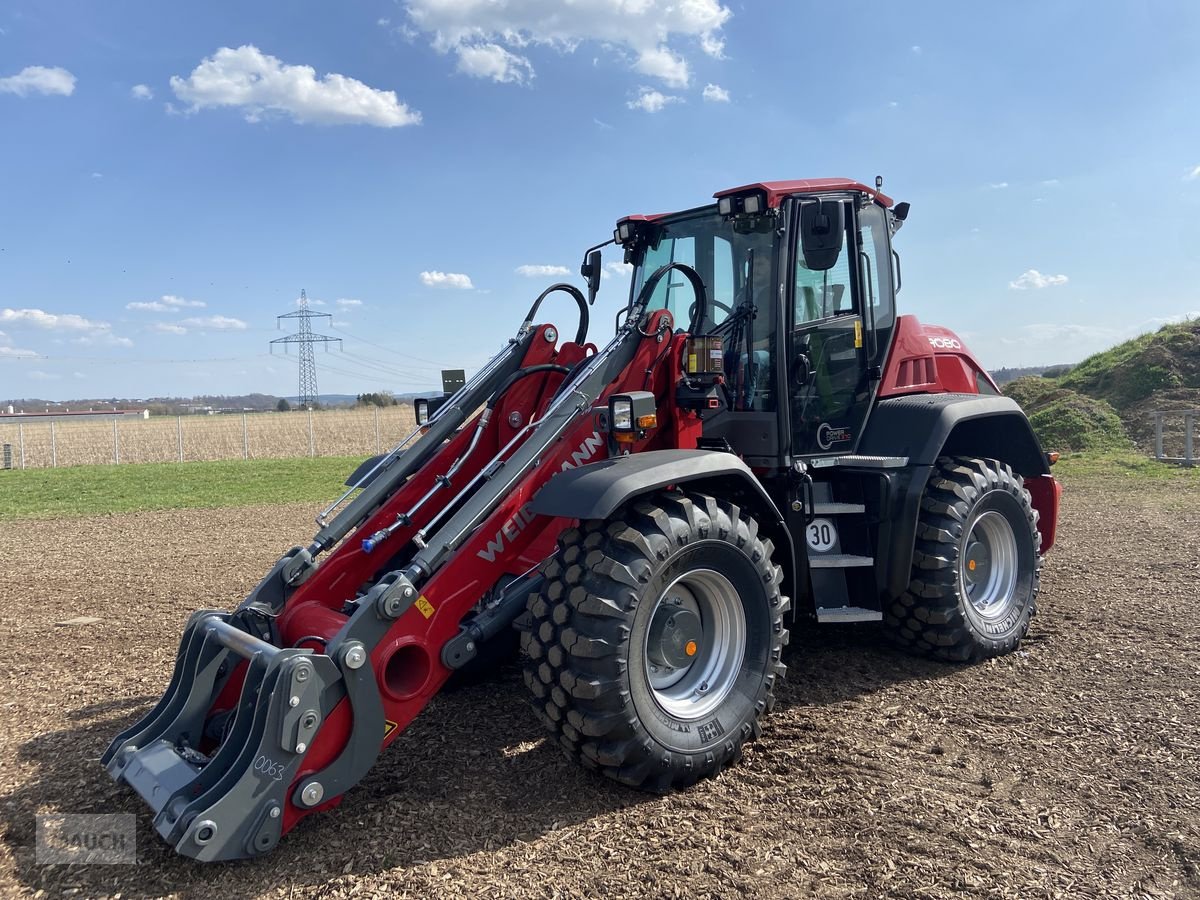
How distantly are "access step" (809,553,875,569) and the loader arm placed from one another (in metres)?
1.05

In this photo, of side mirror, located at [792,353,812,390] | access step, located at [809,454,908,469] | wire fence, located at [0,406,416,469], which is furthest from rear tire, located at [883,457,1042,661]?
wire fence, located at [0,406,416,469]

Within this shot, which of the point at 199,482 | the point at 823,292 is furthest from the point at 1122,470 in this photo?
the point at 199,482

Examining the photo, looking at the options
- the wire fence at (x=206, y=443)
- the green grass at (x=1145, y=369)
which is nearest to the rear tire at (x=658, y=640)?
the green grass at (x=1145, y=369)

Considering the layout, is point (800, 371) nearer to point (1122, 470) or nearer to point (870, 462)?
point (870, 462)

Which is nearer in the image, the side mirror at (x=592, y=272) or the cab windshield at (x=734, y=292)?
the cab windshield at (x=734, y=292)

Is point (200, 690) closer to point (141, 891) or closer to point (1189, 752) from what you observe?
point (141, 891)

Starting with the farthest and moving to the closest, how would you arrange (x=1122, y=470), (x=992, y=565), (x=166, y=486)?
(x=166, y=486)
(x=1122, y=470)
(x=992, y=565)

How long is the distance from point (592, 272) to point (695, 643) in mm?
3001

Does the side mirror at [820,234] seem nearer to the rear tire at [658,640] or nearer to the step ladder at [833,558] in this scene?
the step ladder at [833,558]

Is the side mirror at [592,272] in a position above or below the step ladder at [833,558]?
above

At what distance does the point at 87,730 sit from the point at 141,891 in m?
1.98

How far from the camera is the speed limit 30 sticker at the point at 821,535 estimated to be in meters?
5.13

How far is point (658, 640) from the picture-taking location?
3941 millimetres

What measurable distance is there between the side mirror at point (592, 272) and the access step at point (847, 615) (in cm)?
266
